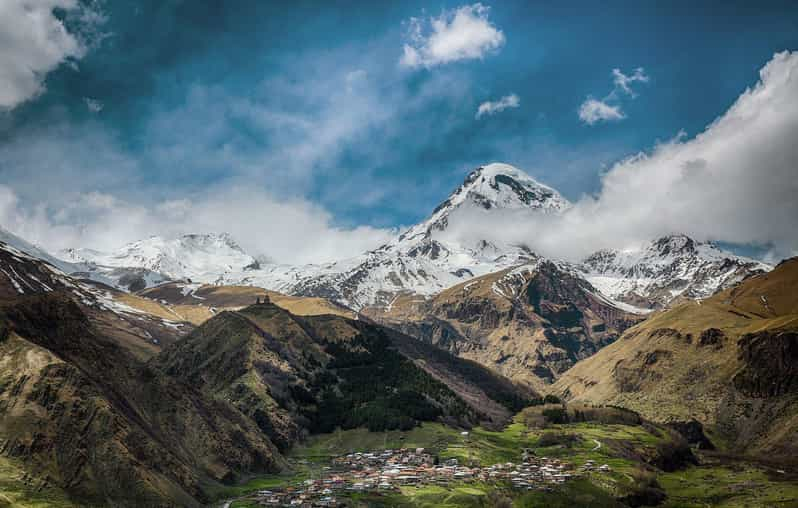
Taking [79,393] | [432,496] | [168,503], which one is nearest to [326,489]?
[432,496]

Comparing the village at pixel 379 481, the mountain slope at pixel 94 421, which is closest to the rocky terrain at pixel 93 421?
the mountain slope at pixel 94 421

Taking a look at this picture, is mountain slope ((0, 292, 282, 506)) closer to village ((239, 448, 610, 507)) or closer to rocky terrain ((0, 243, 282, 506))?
rocky terrain ((0, 243, 282, 506))

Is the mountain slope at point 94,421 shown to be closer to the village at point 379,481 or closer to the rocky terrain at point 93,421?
the rocky terrain at point 93,421

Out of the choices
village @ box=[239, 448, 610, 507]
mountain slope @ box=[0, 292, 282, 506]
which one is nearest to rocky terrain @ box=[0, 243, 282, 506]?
mountain slope @ box=[0, 292, 282, 506]

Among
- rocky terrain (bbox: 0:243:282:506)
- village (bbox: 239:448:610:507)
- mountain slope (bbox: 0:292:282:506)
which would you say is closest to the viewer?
rocky terrain (bbox: 0:243:282:506)

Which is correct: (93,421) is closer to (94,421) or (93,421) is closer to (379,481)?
(94,421)

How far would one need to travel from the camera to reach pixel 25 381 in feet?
403

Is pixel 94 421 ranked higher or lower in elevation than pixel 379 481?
higher

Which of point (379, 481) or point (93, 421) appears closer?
point (93, 421)

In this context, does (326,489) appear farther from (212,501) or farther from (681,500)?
(681,500)

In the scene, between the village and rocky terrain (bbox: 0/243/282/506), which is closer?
A: rocky terrain (bbox: 0/243/282/506)

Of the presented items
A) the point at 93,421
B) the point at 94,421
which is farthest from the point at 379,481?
the point at 93,421

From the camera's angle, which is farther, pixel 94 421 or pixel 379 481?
pixel 379 481

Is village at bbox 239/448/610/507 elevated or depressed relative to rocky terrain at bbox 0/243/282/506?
depressed
